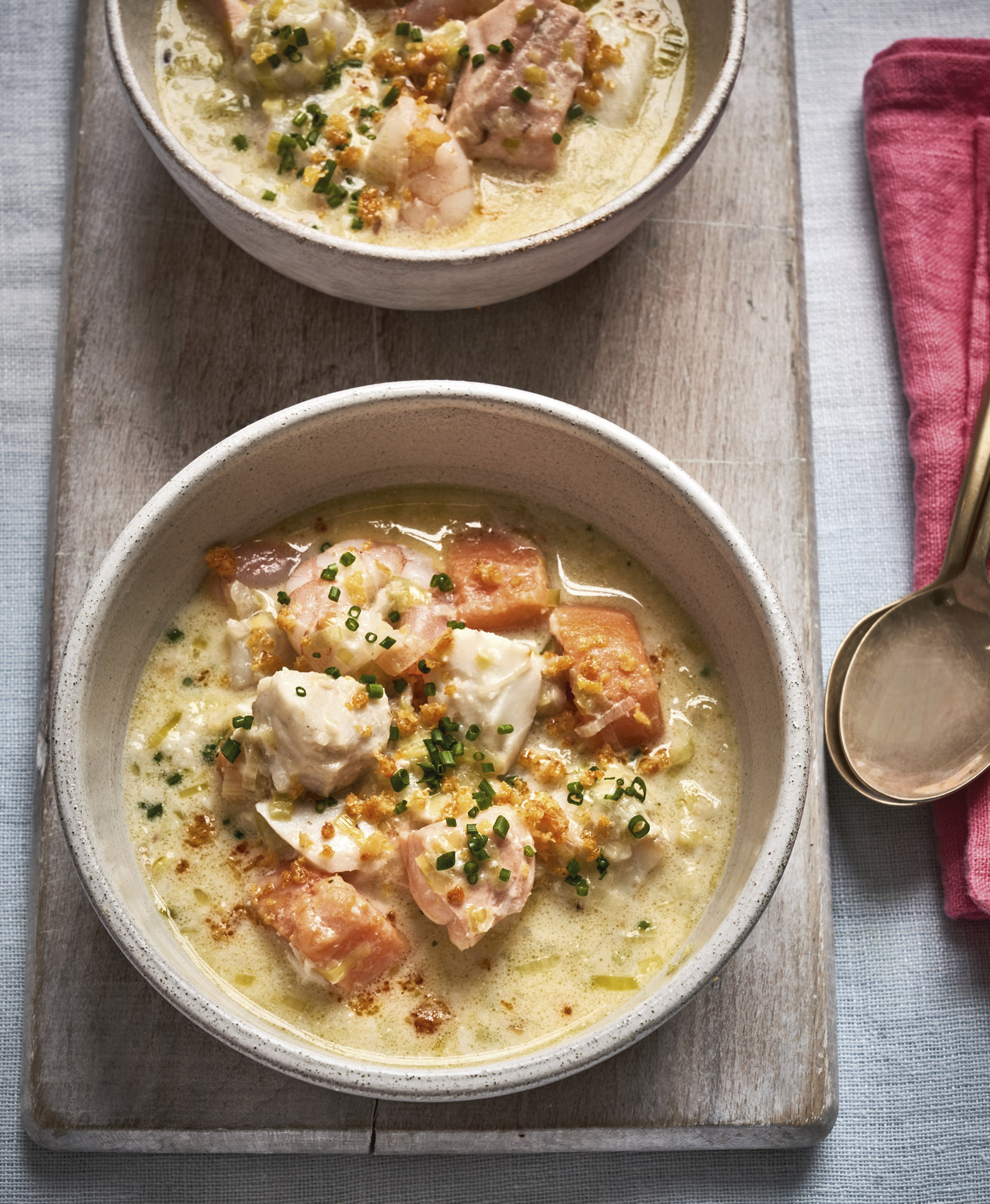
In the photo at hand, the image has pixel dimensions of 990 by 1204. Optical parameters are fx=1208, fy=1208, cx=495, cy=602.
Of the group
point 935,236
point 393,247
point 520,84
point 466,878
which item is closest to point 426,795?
point 466,878

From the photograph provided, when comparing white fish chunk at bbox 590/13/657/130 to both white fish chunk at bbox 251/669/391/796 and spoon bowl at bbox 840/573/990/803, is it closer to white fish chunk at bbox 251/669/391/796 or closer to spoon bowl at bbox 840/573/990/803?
spoon bowl at bbox 840/573/990/803

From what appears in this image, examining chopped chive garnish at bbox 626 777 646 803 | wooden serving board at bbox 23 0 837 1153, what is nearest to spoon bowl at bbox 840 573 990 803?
wooden serving board at bbox 23 0 837 1153

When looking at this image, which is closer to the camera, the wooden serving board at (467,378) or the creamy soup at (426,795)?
the creamy soup at (426,795)

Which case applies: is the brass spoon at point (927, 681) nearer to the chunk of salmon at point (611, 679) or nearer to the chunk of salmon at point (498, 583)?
the chunk of salmon at point (611, 679)

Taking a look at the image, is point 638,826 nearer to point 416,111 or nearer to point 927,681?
point 927,681

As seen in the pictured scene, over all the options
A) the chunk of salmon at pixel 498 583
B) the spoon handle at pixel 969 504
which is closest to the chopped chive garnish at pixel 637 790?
the chunk of salmon at pixel 498 583

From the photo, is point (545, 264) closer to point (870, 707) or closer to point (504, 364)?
point (504, 364)
